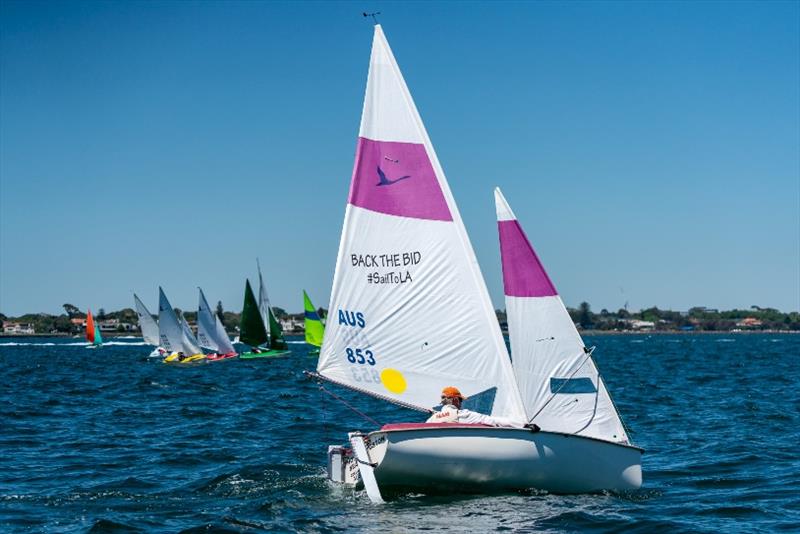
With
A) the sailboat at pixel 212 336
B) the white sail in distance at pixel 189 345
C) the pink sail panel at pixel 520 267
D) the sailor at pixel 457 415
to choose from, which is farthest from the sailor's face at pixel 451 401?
the white sail in distance at pixel 189 345

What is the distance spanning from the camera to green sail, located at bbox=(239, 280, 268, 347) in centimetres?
7606

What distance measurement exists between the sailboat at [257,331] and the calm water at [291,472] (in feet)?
123

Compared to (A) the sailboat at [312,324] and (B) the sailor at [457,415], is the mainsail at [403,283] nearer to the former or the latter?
(B) the sailor at [457,415]

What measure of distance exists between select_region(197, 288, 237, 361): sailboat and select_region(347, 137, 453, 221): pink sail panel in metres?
57.8

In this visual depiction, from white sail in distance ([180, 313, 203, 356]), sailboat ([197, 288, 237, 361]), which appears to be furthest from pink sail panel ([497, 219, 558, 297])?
white sail in distance ([180, 313, 203, 356])

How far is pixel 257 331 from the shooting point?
79000mm

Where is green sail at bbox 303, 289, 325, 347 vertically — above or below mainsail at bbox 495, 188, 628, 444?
above

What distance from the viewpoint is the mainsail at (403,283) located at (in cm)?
1623

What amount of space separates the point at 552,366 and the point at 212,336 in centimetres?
6051

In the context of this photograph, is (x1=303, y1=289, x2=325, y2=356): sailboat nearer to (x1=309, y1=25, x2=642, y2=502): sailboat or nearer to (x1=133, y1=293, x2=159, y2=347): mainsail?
(x1=133, y1=293, x2=159, y2=347): mainsail

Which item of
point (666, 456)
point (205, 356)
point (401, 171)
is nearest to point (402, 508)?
point (401, 171)

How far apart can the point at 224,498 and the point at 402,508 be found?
136 inches

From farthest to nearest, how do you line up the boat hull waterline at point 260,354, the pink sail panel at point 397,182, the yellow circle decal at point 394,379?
1. the boat hull waterline at point 260,354
2. the yellow circle decal at point 394,379
3. the pink sail panel at point 397,182

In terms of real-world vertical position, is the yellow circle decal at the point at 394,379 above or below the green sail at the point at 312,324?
below
